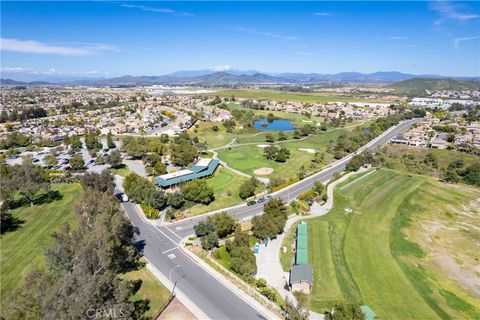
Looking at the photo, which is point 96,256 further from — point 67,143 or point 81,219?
point 67,143

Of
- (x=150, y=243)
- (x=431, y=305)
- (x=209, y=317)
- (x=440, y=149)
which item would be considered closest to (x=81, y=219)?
(x=150, y=243)

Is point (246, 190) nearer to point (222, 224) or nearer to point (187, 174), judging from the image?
point (222, 224)

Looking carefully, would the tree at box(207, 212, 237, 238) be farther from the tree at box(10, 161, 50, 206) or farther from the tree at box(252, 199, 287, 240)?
the tree at box(10, 161, 50, 206)

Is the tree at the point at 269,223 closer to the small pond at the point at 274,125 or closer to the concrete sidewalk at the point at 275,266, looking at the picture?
the concrete sidewalk at the point at 275,266

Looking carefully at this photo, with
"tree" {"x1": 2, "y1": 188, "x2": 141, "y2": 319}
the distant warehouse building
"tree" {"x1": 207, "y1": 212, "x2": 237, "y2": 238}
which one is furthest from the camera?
the distant warehouse building

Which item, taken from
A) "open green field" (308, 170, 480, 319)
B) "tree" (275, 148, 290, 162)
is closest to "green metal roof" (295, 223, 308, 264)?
"open green field" (308, 170, 480, 319)

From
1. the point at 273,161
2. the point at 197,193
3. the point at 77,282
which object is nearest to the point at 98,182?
the point at 197,193
